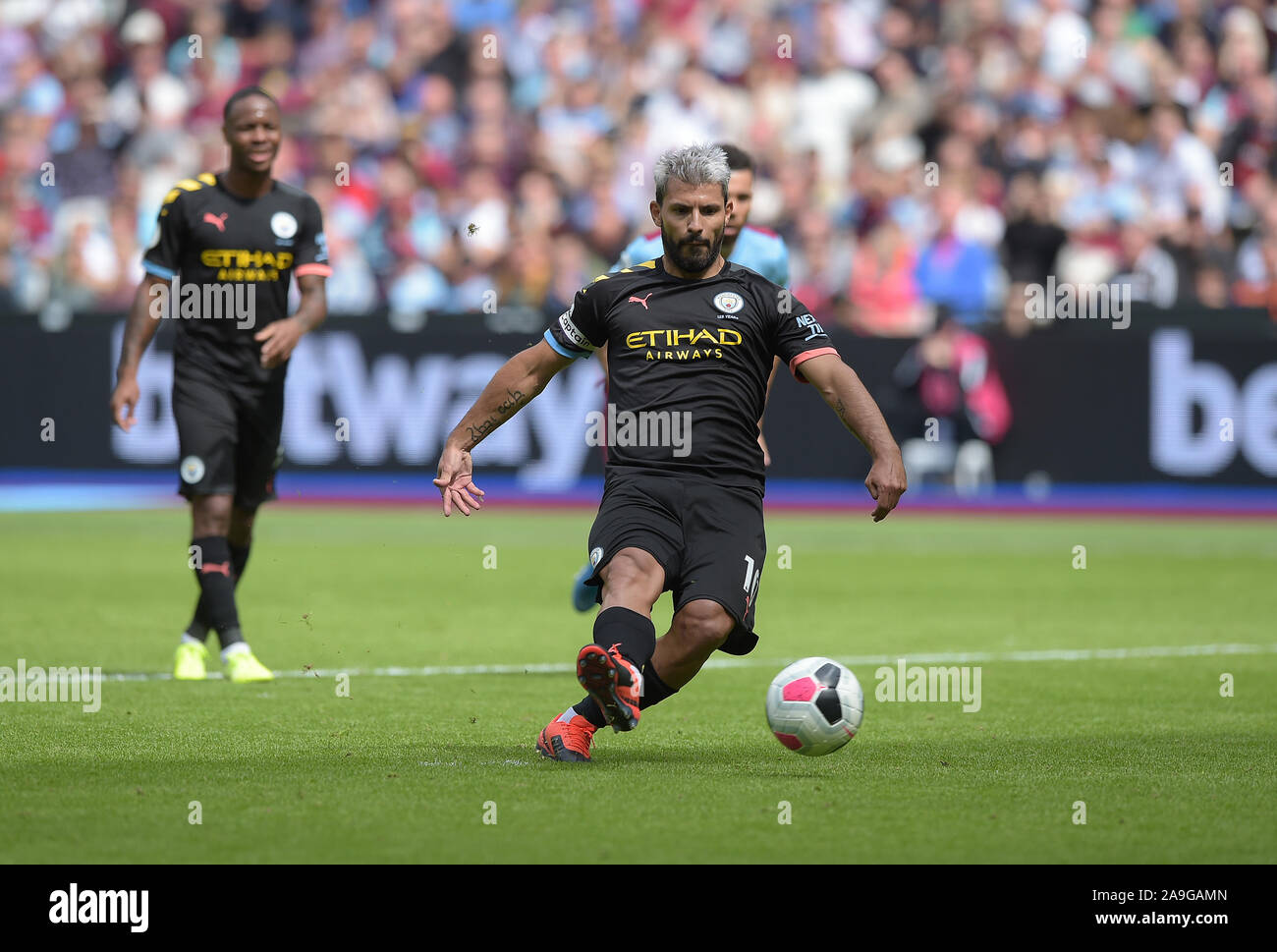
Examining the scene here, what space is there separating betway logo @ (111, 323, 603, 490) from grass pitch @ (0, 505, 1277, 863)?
3.61 m

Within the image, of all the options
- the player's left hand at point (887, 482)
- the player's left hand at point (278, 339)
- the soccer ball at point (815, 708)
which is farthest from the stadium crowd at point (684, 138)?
the player's left hand at point (887, 482)

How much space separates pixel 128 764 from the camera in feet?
22.9

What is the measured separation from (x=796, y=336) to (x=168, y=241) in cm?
397

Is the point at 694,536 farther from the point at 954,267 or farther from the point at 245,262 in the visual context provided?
the point at 954,267

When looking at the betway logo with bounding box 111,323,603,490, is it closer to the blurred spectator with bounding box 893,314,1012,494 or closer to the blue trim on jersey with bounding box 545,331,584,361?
the blurred spectator with bounding box 893,314,1012,494

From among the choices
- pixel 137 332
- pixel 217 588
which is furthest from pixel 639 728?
pixel 137 332

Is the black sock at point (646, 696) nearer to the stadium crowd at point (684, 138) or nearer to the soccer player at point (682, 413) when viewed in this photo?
the soccer player at point (682, 413)

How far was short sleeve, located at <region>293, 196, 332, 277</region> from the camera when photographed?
33.1ft

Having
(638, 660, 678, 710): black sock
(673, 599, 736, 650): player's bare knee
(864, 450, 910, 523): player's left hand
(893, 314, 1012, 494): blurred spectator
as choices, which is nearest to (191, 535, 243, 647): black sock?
(638, 660, 678, 710): black sock

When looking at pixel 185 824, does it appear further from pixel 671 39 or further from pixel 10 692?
pixel 671 39

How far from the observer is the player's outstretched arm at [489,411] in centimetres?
705

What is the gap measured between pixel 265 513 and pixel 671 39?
782 cm

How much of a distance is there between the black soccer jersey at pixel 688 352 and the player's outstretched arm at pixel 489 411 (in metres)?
0.09
